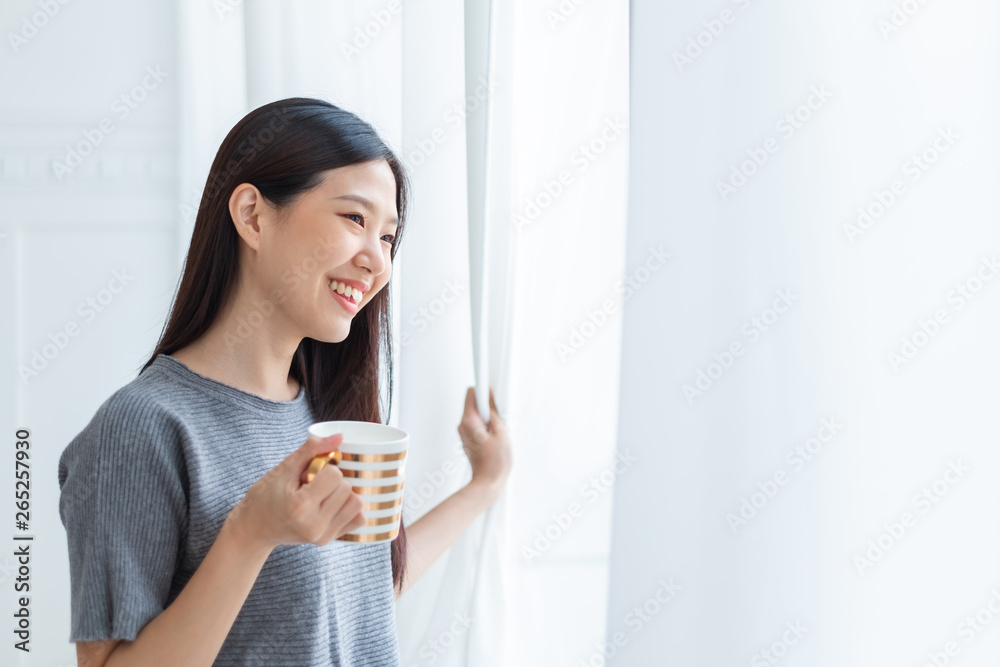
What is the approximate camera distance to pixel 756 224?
62cm

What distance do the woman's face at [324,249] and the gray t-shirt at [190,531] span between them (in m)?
0.11

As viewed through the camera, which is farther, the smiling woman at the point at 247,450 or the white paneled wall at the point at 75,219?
the white paneled wall at the point at 75,219

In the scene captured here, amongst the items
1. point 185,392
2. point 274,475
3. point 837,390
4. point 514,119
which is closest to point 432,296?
point 514,119

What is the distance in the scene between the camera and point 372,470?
66 centimetres

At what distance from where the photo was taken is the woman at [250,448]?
2.20ft

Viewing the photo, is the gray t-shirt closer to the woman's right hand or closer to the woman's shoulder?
the woman's shoulder

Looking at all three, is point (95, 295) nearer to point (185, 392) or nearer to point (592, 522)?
point (185, 392)

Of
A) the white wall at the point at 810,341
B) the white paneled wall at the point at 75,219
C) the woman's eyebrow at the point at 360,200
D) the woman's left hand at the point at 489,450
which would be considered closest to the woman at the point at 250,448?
the woman's eyebrow at the point at 360,200

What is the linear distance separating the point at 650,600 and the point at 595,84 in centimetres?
57

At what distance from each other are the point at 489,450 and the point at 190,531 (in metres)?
0.38

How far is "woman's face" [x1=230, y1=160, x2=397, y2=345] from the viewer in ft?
2.70

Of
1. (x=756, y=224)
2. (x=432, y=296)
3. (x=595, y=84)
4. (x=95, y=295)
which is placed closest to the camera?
(x=756, y=224)

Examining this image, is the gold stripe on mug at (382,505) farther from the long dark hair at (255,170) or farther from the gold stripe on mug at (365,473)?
the long dark hair at (255,170)

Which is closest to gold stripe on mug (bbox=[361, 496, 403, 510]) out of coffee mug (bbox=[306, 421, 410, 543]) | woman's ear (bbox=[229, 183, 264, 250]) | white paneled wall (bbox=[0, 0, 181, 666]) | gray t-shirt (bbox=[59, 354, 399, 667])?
coffee mug (bbox=[306, 421, 410, 543])
